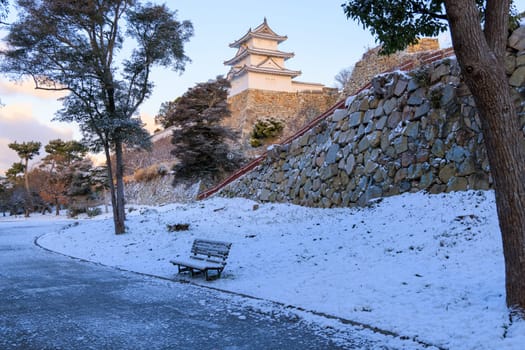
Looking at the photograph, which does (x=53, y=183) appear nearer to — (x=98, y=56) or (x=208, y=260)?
(x=98, y=56)

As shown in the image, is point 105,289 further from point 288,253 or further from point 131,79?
point 131,79

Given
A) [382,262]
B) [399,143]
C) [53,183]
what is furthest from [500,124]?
[53,183]

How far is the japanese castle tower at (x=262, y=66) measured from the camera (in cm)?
4362

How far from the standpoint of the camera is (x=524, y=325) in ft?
14.0

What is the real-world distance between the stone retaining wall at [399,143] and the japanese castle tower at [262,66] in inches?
1140

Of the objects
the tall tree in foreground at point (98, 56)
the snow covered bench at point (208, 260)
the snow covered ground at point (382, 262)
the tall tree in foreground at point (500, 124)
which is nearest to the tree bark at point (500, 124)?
the tall tree in foreground at point (500, 124)

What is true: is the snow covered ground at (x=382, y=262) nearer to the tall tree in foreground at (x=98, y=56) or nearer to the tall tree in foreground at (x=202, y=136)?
the tall tree in foreground at (x=98, y=56)

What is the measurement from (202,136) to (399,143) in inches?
645

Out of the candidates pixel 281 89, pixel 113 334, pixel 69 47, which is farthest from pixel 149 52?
pixel 281 89

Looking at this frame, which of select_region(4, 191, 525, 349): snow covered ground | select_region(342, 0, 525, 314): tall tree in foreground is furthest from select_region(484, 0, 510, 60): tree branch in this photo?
select_region(4, 191, 525, 349): snow covered ground

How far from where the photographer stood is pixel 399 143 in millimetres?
11195

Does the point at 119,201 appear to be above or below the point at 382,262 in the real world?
above

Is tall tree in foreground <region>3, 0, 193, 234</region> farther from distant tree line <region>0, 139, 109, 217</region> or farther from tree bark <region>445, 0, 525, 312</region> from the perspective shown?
distant tree line <region>0, 139, 109, 217</region>

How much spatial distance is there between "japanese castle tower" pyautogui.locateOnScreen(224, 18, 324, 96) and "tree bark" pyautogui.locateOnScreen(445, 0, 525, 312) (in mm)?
39485
